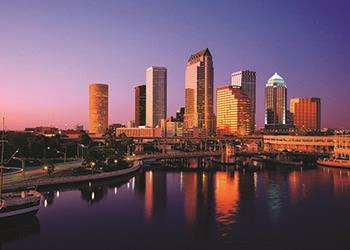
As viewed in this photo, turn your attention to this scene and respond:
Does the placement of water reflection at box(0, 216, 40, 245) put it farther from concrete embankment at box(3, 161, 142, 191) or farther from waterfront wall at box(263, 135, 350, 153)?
waterfront wall at box(263, 135, 350, 153)

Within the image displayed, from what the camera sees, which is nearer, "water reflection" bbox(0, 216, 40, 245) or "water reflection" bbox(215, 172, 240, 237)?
"water reflection" bbox(0, 216, 40, 245)

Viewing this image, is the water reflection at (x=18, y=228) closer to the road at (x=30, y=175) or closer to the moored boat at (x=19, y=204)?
the moored boat at (x=19, y=204)

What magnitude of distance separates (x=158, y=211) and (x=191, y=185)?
2523 cm

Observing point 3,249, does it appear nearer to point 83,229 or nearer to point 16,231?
point 16,231

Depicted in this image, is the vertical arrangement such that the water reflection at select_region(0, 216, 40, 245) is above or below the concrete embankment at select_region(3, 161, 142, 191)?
below

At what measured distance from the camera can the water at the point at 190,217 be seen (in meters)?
38.0

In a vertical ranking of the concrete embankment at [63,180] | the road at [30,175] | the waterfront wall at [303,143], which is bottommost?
the concrete embankment at [63,180]

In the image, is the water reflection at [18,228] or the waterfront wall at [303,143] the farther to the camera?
the waterfront wall at [303,143]

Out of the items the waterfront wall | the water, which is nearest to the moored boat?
the water

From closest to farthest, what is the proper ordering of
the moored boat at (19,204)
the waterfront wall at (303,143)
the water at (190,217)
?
the water at (190,217), the moored boat at (19,204), the waterfront wall at (303,143)

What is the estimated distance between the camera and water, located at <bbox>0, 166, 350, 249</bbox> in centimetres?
3800

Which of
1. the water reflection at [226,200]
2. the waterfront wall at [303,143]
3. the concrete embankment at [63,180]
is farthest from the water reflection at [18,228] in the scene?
the waterfront wall at [303,143]

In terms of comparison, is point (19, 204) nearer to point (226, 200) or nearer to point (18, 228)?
point (18, 228)

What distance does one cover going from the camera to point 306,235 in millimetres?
40406
